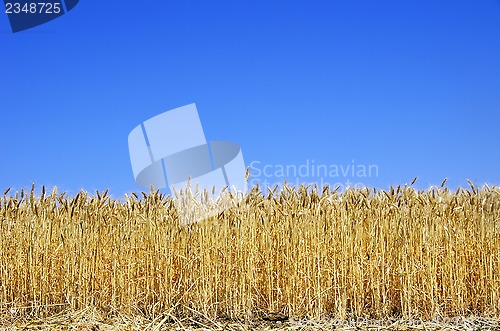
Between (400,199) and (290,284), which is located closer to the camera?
(290,284)

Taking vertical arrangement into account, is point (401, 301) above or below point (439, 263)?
below

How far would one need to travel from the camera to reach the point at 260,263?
16.5ft

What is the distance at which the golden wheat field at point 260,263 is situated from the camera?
16.2 ft

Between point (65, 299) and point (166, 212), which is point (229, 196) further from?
point (65, 299)

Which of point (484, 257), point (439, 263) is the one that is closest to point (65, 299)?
point (439, 263)

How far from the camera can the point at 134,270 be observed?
507 cm

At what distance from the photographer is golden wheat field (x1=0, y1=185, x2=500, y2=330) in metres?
4.95

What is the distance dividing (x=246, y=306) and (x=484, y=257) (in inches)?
95.6

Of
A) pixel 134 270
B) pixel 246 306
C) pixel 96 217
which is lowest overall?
pixel 246 306

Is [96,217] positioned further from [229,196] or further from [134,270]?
[229,196]

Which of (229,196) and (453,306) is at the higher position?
(229,196)

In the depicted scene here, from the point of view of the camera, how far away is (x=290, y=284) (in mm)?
4941

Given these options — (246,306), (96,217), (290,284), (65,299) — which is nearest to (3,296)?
(65,299)

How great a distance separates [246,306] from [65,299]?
1830 millimetres
